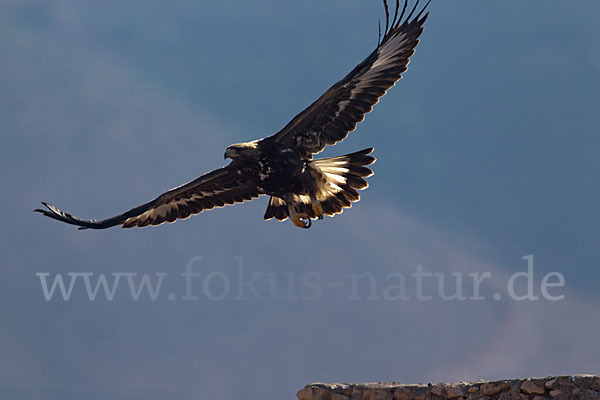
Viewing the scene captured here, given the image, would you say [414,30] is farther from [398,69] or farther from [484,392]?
[484,392]

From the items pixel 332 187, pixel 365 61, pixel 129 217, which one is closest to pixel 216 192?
pixel 129 217

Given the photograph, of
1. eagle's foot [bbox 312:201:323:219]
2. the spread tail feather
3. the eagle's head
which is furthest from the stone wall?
the eagle's head

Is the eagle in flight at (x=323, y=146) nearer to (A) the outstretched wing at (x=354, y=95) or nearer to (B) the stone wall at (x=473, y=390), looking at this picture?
(A) the outstretched wing at (x=354, y=95)

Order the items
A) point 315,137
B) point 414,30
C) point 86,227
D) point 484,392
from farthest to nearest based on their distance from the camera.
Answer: point 86,227, point 315,137, point 414,30, point 484,392

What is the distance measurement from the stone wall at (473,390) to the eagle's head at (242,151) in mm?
2907

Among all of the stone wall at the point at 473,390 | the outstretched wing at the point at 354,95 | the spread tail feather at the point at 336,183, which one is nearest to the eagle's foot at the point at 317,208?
the spread tail feather at the point at 336,183

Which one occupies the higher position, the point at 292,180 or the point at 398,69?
the point at 398,69

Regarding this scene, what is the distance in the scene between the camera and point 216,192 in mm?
9406

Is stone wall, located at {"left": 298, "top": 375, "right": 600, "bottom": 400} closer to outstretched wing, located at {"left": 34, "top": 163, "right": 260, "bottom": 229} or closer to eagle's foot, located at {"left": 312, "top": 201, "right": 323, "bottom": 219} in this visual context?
eagle's foot, located at {"left": 312, "top": 201, "right": 323, "bottom": 219}

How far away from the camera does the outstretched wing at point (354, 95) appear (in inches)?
308

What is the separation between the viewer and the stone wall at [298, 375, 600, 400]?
17.6 feet

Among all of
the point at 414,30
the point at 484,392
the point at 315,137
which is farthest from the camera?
the point at 315,137

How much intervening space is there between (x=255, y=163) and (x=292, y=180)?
1.58 feet

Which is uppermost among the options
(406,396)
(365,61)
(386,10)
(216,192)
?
(386,10)
